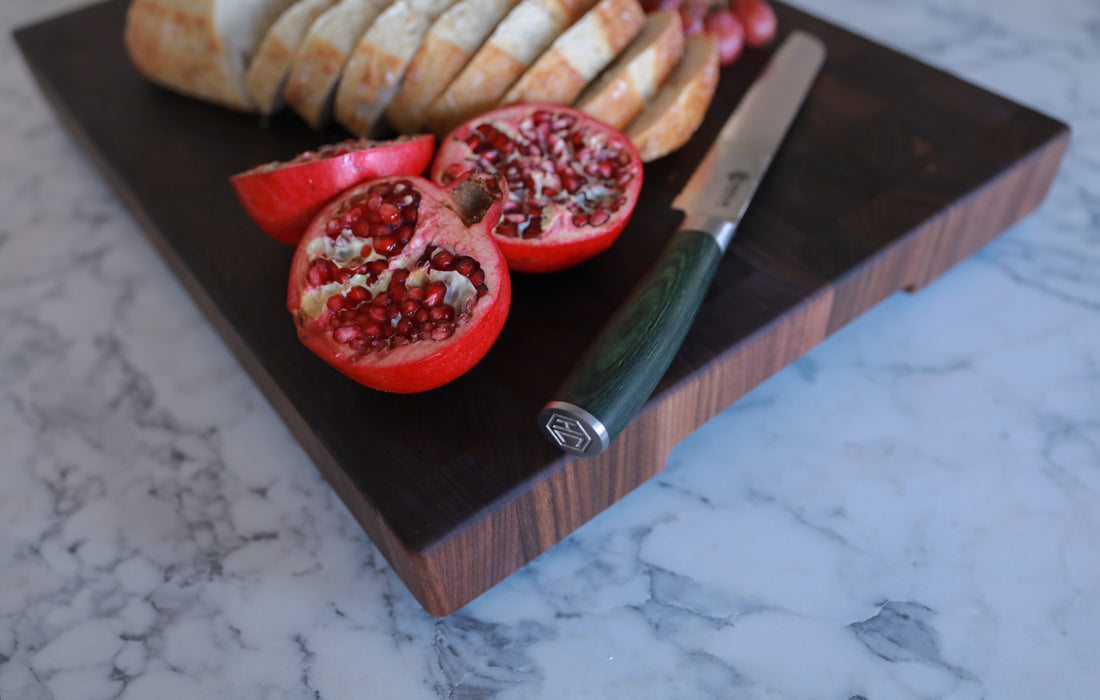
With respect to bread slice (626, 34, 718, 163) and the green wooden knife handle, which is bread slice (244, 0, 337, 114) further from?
the green wooden knife handle

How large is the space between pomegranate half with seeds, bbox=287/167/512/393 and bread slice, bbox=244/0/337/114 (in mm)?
669

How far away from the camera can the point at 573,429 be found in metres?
1.23

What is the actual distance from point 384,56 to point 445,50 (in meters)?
0.13

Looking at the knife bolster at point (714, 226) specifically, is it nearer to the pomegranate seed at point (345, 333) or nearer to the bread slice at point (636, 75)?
the bread slice at point (636, 75)

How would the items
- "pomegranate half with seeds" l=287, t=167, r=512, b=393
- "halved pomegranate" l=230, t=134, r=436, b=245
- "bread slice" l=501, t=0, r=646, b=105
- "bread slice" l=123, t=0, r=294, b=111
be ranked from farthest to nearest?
"bread slice" l=123, t=0, r=294, b=111 → "bread slice" l=501, t=0, r=646, b=105 → "halved pomegranate" l=230, t=134, r=436, b=245 → "pomegranate half with seeds" l=287, t=167, r=512, b=393

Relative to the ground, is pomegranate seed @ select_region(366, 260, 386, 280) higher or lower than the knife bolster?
lower

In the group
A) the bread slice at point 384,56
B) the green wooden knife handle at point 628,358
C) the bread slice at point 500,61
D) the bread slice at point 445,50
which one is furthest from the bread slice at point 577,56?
the green wooden knife handle at point 628,358

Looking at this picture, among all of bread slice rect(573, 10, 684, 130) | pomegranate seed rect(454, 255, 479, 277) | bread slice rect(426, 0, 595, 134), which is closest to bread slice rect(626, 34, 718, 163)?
bread slice rect(573, 10, 684, 130)

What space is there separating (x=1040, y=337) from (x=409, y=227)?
126 centimetres

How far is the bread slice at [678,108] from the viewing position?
5.94ft

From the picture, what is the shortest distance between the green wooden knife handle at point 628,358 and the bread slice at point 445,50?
2.23 feet

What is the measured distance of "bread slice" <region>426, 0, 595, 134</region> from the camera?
1781mm

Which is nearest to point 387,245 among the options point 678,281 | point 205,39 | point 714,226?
point 678,281

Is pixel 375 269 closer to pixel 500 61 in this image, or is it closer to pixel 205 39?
pixel 500 61
